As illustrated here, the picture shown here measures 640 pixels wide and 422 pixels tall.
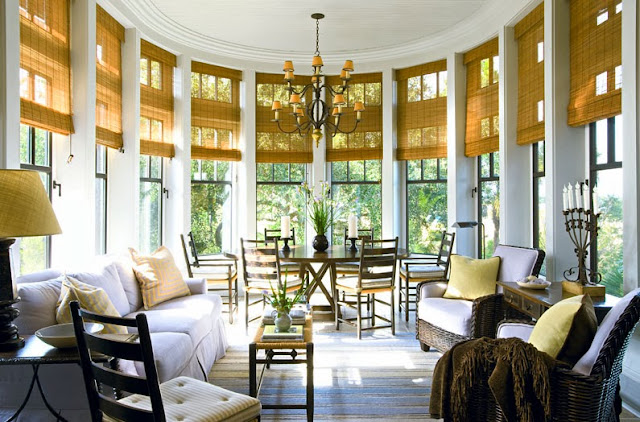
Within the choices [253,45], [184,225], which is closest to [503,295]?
[184,225]

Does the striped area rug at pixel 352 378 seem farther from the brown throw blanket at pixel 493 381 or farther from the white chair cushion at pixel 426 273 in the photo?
the brown throw blanket at pixel 493 381

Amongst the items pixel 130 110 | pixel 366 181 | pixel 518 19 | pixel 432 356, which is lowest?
pixel 432 356

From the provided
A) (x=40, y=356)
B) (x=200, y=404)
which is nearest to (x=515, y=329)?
(x=200, y=404)

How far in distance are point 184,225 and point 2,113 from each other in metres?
3.22

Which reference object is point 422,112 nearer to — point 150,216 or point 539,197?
point 539,197

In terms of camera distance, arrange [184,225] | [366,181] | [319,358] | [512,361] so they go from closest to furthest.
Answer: [512,361]
[319,358]
[184,225]
[366,181]

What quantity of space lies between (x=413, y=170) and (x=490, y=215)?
4.58 ft

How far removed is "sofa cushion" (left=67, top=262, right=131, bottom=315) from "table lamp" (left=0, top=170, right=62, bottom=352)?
0.86m

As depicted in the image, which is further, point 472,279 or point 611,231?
point 472,279

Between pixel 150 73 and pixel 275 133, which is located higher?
pixel 150 73

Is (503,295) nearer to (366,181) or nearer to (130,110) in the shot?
(366,181)

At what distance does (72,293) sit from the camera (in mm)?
2873

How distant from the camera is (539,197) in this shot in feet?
16.5

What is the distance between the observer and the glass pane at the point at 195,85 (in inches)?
257
